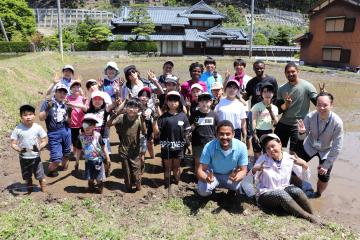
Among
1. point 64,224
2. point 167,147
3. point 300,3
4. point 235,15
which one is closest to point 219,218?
point 167,147

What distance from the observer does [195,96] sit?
6.09 m

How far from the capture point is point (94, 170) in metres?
5.39

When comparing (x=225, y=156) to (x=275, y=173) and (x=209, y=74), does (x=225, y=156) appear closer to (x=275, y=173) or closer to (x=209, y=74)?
(x=275, y=173)

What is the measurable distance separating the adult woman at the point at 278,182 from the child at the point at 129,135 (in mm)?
1930

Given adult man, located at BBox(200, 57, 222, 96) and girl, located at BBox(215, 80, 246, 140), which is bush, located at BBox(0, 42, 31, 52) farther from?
girl, located at BBox(215, 80, 246, 140)

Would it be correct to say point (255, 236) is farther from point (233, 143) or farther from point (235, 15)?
point (235, 15)

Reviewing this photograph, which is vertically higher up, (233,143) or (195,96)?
(195,96)

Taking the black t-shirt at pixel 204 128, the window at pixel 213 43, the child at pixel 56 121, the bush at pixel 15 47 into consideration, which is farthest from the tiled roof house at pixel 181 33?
the black t-shirt at pixel 204 128

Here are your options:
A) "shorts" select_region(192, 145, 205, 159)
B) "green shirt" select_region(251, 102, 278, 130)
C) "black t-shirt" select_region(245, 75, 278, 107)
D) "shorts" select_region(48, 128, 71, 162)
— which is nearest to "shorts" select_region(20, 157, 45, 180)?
"shorts" select_region(48, 128, 71, 162)

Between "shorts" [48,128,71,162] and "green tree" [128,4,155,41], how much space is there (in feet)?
118

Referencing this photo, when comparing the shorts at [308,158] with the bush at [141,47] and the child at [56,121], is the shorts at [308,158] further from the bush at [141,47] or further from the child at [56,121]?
the bush at [141,47]

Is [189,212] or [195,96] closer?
[189,212]

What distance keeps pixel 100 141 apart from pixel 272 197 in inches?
110

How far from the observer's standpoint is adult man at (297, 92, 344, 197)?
5176mm
